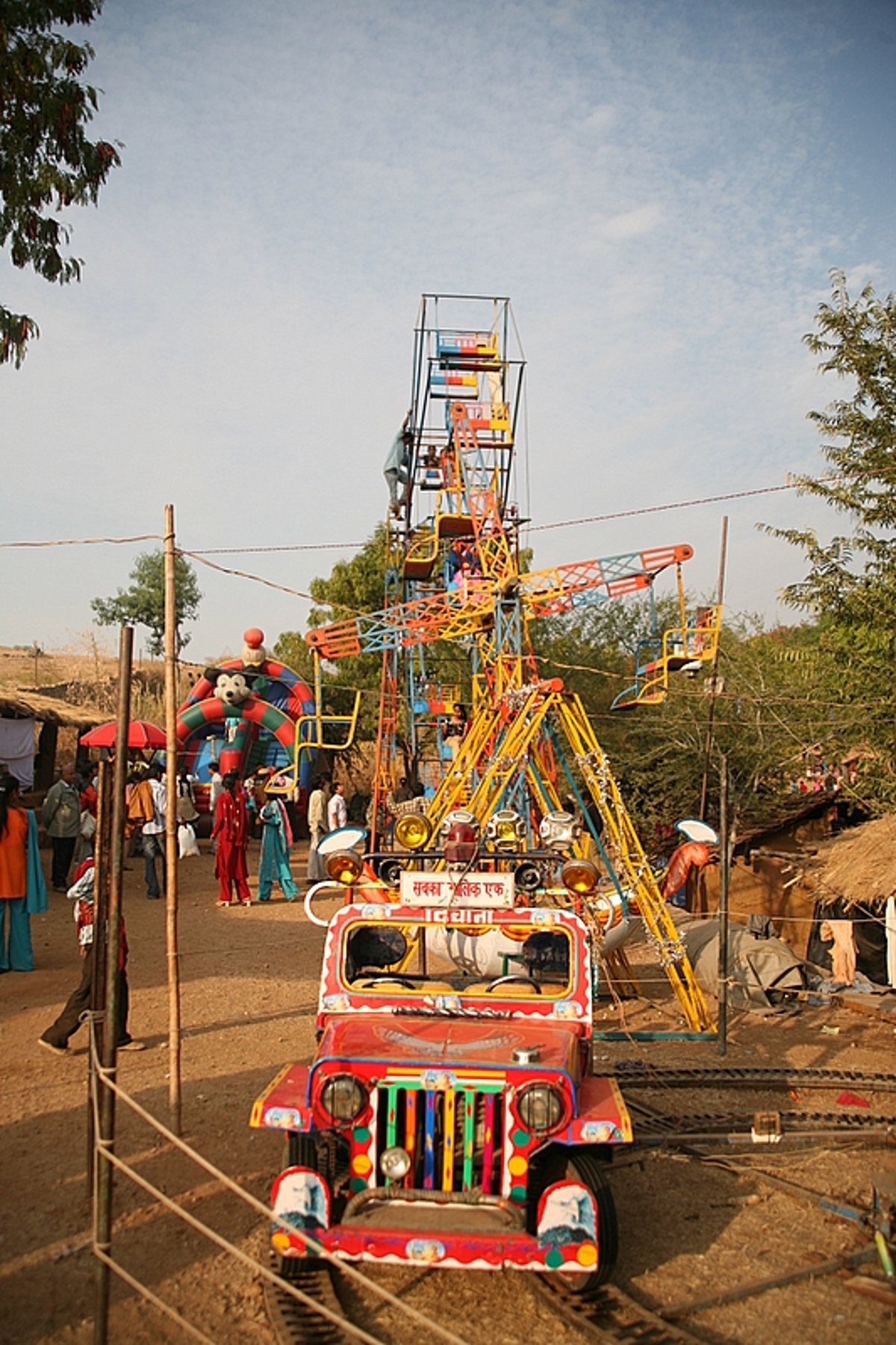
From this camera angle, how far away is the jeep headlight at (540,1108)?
485 centimetres

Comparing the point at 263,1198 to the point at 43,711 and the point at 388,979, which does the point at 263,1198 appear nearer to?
the point at 388,979

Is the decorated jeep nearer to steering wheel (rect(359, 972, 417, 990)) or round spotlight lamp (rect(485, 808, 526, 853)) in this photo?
steering wheel (rect(359, 972, 417, 990))

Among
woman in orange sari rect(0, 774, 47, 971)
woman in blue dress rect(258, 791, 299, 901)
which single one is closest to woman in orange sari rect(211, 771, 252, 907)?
woman in blue dress rect(258, 791, 299, 901)

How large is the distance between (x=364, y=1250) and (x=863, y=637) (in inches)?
380

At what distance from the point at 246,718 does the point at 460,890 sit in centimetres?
1980

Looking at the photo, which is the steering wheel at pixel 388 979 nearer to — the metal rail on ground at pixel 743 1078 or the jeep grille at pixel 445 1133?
the jeep grille at pixel 445 1133

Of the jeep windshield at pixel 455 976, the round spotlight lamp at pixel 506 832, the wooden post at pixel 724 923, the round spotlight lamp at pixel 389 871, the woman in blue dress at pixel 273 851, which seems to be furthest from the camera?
the woman in blue dress at pixel 273 851

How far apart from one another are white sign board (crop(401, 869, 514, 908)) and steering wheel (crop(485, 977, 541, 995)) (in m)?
0.42

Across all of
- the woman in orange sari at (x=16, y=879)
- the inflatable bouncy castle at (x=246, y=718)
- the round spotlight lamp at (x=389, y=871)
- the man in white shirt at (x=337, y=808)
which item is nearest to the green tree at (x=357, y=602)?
the inflatable bouncy castle at (x=246, y=718)

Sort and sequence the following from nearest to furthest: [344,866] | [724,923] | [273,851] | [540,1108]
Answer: [540,1108], [344,866], [724,923], [273,851]

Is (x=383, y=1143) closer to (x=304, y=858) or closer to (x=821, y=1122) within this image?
(x=821, y=1122)

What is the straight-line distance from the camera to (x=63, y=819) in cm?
1667

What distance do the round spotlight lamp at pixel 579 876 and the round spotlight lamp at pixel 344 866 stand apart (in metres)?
1.24

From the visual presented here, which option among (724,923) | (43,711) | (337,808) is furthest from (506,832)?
(43,711)
